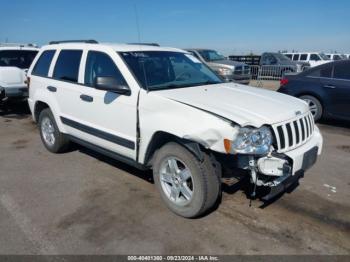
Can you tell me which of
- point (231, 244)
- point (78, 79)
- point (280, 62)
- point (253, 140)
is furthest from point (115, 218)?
point (280, 62)

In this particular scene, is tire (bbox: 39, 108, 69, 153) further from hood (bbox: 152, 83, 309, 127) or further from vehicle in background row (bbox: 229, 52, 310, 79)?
vehicle in background row (bbox: 229, 52, 310, 79)

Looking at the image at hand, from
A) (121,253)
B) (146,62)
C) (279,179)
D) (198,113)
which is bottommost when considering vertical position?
(121,253)

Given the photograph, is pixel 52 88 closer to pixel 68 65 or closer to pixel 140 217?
pixel 68 65

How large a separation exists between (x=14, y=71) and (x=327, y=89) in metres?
7.84

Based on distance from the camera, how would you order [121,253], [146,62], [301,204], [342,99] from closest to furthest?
[121,253], [301,204], [146,62], [342,99]

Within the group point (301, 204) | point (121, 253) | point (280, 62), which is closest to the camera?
point (121, 253)

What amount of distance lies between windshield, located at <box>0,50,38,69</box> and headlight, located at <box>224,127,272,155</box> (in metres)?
7.95

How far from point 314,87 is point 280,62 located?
46.3ft

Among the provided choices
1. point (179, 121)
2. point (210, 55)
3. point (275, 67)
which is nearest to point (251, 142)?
point (179, 121)

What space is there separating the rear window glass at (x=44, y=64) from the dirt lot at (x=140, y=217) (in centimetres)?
157

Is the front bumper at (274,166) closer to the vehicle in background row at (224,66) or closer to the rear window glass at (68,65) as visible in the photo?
the rear window glass at (68,65)

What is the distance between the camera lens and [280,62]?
69.4 ft

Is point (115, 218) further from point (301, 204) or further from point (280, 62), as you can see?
point (280, 62)

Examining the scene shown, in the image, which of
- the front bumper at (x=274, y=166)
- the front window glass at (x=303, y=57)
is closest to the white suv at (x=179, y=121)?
the front bumper at (x=274, y=166)
